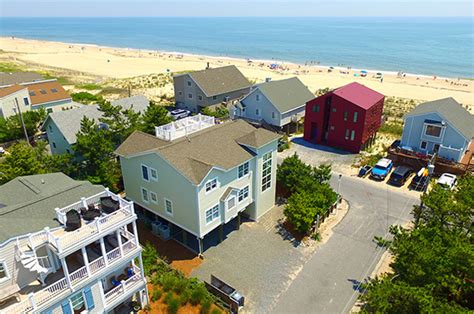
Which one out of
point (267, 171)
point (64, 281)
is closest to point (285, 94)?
point (267, 171)

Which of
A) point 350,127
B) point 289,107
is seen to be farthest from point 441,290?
point 289,107

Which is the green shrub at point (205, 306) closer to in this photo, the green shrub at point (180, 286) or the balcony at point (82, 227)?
the green shrub at point (180, 286)

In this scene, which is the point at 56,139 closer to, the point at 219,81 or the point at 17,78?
the point at 17,78

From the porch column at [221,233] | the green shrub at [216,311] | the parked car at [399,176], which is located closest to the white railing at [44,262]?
the green shrub at [216,311]

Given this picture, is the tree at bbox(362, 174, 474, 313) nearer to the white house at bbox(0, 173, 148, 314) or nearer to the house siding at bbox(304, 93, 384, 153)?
the white house at bbox(0, 173, 148, 314)

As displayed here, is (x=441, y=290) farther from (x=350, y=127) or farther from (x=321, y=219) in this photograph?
(x=350, y=127)
